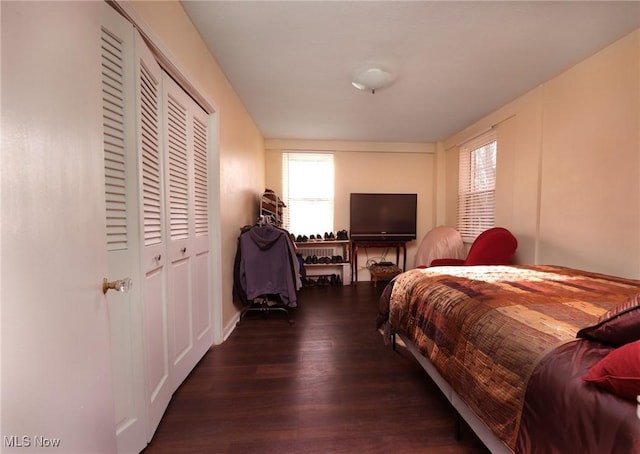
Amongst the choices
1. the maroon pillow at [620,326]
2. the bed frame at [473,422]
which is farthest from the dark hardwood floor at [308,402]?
the maroon pillow at [620,326]

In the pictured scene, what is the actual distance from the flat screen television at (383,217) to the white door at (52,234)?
3.61 meters

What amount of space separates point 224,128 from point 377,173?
9.35ft

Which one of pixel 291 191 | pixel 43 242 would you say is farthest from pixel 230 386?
pixel 291 191

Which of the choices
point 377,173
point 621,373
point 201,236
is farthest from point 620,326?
point 377,173

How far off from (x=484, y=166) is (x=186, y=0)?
12.2 feet

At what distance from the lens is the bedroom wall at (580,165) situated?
5.90 feet

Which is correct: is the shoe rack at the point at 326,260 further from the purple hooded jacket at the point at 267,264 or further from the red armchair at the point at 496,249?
the red armchair at the point at 496,249

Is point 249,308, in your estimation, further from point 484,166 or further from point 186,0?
point 484,166

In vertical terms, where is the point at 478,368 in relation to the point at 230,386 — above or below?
above

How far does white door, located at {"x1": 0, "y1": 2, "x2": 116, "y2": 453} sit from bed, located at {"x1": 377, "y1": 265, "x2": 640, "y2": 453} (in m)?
1.30

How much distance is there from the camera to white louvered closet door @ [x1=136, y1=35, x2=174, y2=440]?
3.83 ft

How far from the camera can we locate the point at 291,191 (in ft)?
13.9

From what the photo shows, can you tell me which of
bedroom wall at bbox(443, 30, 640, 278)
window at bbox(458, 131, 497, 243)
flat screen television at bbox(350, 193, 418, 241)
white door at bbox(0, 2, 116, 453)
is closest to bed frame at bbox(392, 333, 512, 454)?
white door at bbox(0, 2, 116, 453)

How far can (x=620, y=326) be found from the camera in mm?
723
